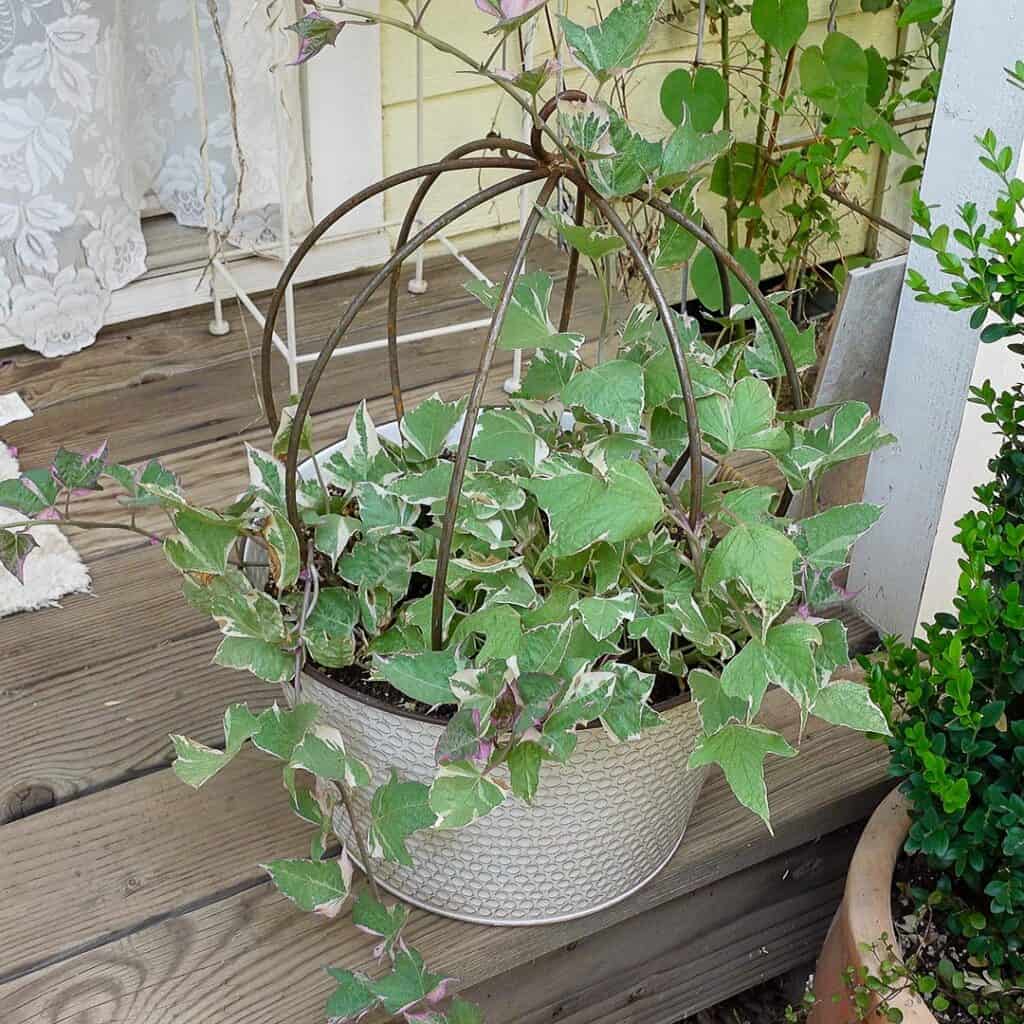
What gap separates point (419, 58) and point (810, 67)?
0.54m

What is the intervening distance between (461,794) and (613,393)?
27cm

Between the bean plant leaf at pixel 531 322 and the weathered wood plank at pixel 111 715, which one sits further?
the weathered wood plank at pixel 111 715

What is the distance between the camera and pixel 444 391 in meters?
1.79

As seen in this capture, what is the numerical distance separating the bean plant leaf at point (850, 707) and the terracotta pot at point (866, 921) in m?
0.28

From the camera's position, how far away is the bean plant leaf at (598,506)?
84 cm

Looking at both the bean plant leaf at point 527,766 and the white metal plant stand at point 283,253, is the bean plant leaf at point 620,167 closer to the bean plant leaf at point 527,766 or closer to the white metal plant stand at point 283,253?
the bean plant leaf at point 527,766

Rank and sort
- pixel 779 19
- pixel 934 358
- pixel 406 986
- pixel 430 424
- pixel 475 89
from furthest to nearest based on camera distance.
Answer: pixel 475 89 → pixel 779 19 → pixel 934 358 → pixel 430 424 → pixel 406 986

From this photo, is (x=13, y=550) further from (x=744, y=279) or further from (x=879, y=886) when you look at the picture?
(x=879, y=886)

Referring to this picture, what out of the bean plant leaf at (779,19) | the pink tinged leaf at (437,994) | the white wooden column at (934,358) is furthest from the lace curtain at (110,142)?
the pink tinged leaf at (437,994)

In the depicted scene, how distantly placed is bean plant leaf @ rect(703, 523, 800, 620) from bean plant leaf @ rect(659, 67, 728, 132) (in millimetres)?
1159

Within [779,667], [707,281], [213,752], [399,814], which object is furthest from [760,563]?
[707,281]

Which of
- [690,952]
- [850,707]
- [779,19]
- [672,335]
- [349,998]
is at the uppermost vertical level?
[672,335]

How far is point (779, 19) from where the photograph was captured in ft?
6.30

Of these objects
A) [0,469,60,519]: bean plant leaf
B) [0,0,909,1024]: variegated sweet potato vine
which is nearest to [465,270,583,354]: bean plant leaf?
[0,0,909,1024]: variegated sweet potato vine
